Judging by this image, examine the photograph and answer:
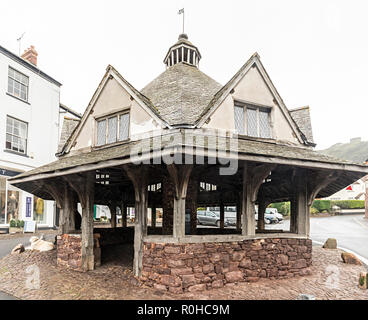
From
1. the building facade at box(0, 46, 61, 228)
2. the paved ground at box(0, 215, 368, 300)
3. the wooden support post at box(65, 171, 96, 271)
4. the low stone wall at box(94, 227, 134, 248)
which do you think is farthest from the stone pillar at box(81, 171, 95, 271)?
the building facade at box(0, 46, 61, 228)

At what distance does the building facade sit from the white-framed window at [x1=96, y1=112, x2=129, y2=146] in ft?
32.9

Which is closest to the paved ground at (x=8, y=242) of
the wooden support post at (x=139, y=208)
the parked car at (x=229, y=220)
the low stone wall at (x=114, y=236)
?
the wooden support post at (x=139, y=208)

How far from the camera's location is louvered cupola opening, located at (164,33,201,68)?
13320 millimetres

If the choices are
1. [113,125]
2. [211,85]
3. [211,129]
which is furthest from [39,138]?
[211,129]

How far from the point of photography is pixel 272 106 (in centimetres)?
937

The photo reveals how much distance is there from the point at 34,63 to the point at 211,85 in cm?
1496

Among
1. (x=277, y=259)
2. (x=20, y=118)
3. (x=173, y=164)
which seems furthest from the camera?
(x=20, y=118)

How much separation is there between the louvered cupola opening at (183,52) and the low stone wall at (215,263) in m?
9.19

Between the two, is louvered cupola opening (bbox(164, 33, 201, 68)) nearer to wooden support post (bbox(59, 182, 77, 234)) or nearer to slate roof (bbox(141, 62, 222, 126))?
slate roof (bbox(141, 62, 222, 126))

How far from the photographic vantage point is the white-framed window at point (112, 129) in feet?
30.3

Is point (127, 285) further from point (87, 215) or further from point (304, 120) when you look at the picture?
point (304, 120)

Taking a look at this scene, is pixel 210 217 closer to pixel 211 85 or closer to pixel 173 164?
pixel 211 85

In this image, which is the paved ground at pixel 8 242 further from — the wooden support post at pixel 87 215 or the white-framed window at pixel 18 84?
the white-framed window at pixel 18 84

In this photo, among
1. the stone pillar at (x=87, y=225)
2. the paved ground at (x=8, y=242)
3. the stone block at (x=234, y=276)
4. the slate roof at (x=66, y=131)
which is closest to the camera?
the stone block at (x=234, y=276)
